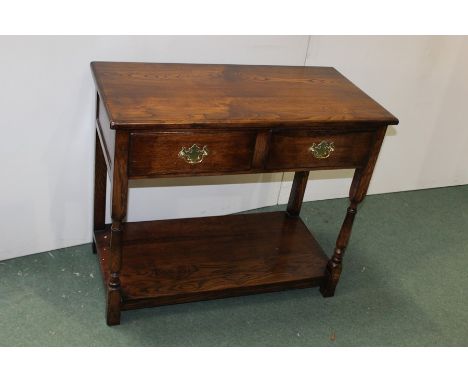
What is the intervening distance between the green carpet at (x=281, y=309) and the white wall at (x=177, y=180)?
0.23 m

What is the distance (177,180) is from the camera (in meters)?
2.51

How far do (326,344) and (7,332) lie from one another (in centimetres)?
→ 114

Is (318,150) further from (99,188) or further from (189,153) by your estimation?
(99,188)

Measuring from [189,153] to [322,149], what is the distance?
1.57ft

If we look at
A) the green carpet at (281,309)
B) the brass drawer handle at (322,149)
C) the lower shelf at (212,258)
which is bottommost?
the green carpet at (281,309)

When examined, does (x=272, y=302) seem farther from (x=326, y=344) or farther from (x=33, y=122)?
(x=33, y=122)

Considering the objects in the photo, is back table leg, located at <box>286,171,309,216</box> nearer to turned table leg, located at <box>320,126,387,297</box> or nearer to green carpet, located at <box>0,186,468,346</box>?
green carpet, located at <box>0,186,468,346</box>

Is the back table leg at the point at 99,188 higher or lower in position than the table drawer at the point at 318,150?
lower

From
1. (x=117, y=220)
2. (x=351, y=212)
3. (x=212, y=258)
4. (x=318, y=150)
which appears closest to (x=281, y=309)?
(x=212, y=258)

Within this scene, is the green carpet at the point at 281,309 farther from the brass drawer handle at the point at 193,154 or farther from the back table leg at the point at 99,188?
the brass drawer handle at the point at 193,154

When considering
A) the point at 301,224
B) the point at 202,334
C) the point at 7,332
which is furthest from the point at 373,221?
the point at 7,332

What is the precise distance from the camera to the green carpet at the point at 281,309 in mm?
2039

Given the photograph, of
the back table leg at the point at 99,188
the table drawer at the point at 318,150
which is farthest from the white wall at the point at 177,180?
the table drawer at the point at 318,150

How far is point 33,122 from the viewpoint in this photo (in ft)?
6.78
